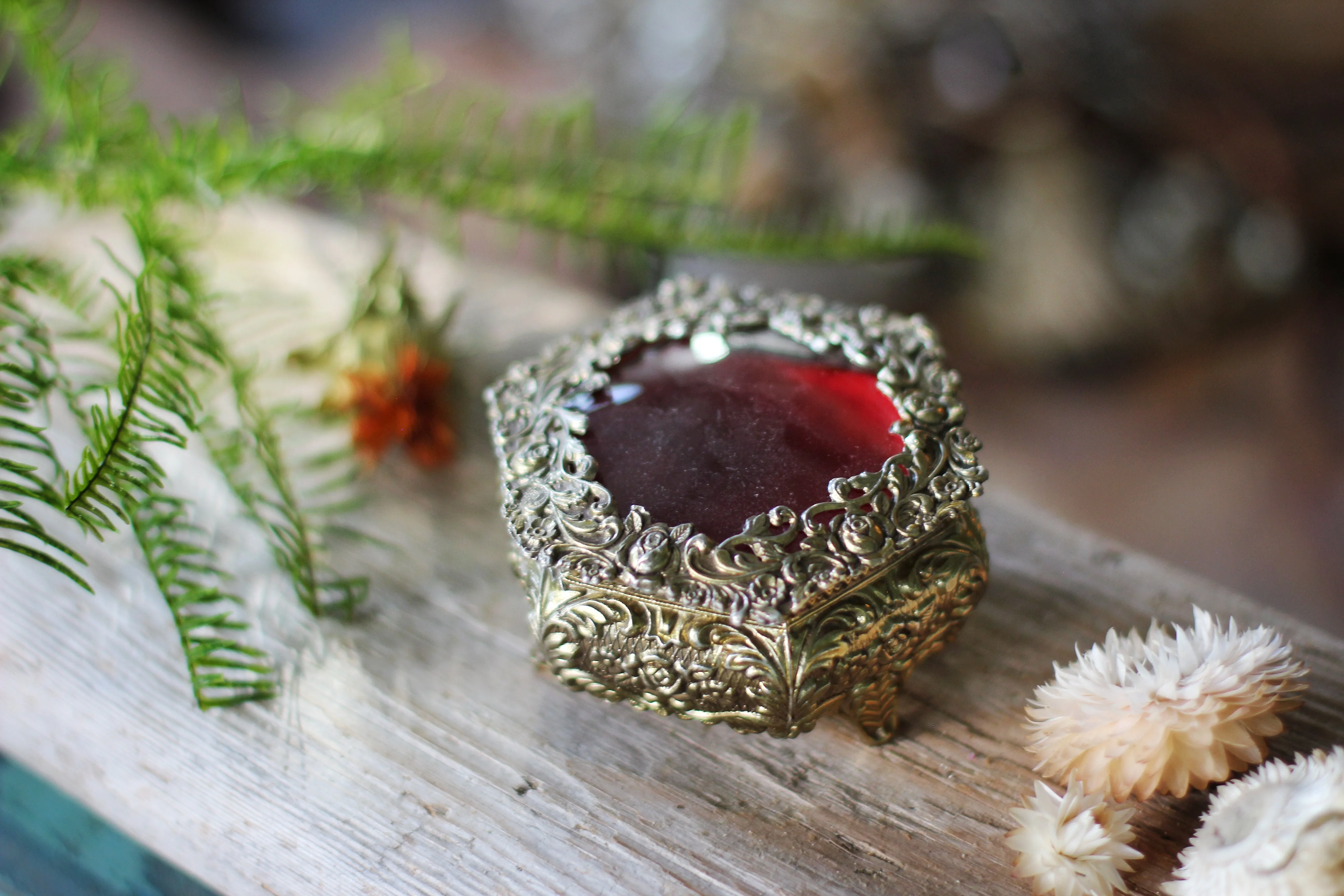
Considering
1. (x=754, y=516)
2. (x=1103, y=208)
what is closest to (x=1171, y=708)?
(x=754, y=516)

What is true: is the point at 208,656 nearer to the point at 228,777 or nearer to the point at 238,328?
the point at 228,777

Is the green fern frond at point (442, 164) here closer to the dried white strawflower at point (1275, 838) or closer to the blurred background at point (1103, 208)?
the blurred background at point (1103, 208)

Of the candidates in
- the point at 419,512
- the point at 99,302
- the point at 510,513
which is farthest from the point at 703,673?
the point at 99,302

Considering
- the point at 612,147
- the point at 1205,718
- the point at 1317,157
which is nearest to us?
the point at 1205,718

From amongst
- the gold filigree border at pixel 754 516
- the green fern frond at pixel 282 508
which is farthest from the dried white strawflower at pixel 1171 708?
the green fern frond at pixel 282 508

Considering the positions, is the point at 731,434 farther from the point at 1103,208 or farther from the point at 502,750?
the point at 1103,208

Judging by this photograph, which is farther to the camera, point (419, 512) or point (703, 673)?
point (419, 512)
